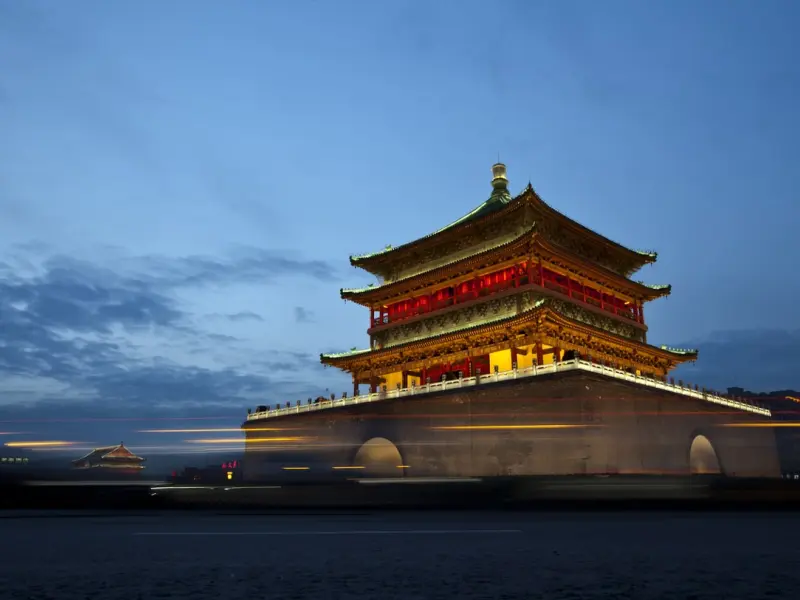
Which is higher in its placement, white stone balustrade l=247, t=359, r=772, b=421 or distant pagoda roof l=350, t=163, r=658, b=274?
distant pagoda roof l=350, t=163, r=658, b=274

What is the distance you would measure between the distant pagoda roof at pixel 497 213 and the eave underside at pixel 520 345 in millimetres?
6427

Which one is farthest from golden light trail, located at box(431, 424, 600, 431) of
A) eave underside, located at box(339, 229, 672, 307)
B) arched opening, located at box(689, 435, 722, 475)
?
eave underside, located at box(339, 229, 672, 307)

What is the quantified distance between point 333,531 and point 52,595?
417 cm

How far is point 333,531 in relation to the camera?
761 centimetres

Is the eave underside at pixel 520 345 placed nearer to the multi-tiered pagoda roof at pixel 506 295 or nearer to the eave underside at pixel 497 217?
the multi-tiered pagoda roof at pixel 506 295

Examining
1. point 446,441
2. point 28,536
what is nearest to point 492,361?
point 446,441

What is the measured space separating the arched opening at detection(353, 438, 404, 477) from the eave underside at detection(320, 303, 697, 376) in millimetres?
5090

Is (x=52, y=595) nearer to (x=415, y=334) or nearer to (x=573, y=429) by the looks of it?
(x=573, y=429)

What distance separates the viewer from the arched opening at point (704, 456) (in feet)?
108

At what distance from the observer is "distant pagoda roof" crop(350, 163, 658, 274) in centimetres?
3516

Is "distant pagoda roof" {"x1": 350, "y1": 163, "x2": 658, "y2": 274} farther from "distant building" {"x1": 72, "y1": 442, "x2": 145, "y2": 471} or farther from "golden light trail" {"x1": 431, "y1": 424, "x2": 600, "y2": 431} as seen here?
"distant building" {"x1": 72, "y1": 442, "x2": 145, "y2": 471}

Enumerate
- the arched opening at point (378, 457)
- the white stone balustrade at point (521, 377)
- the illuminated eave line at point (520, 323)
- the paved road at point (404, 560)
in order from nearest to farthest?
the paved road at point (404, 560) → the white stone balustrade at point (521, 377) → the illuminated eave line at point (520, 323) → the arched opening at point (378, 457)

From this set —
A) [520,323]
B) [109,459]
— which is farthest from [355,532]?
[109,459]

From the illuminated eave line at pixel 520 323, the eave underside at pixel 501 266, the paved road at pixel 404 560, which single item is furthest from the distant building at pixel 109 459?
the paved road at pixel 404 560
